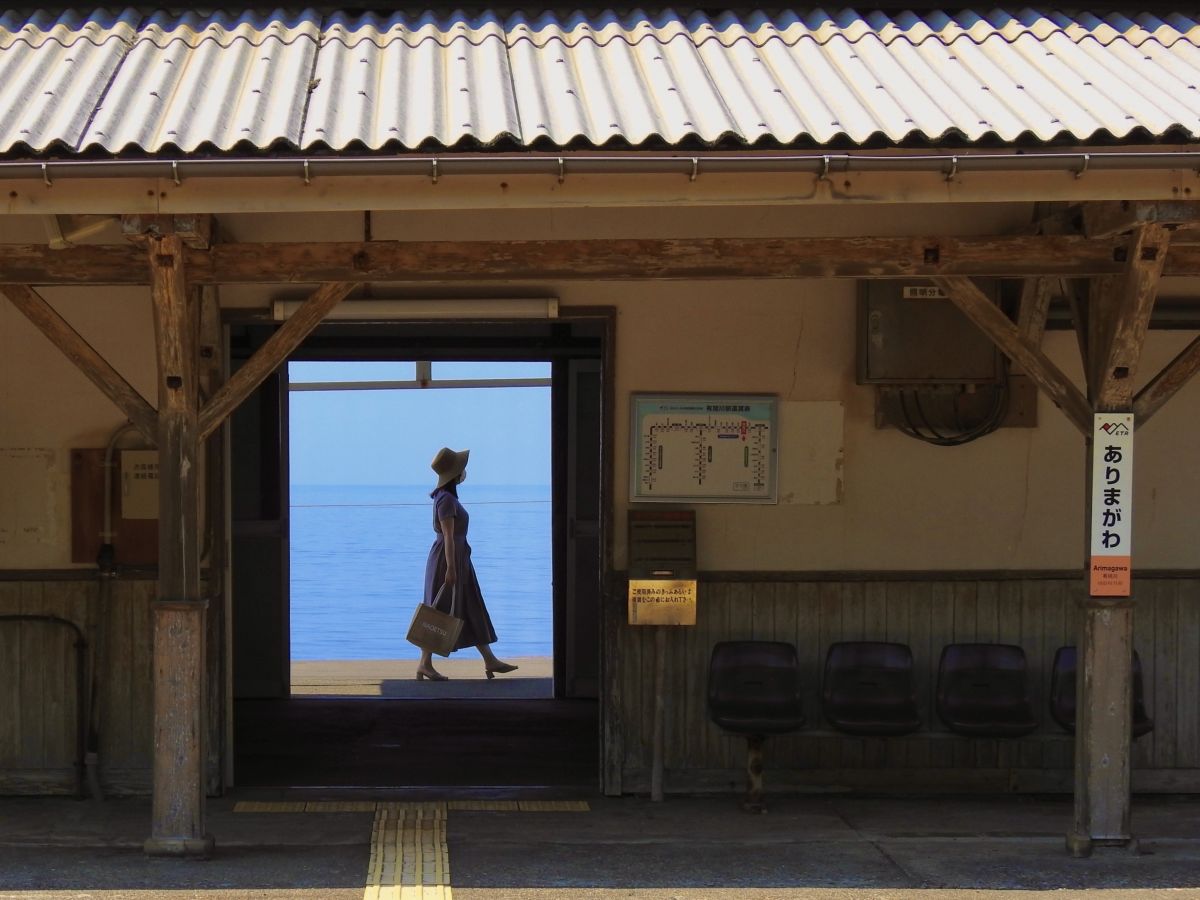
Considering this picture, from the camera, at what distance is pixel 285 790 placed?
7379mm

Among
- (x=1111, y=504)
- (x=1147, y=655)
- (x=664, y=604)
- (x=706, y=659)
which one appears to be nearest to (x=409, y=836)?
(x=664, y=604)

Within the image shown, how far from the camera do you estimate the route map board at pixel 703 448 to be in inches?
290

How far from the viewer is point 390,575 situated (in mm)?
21219

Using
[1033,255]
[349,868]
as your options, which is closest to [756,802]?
[349,868]

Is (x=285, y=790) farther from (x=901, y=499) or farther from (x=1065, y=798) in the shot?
(x=1065, y=798)

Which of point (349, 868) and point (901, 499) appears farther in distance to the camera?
point (901, 499)

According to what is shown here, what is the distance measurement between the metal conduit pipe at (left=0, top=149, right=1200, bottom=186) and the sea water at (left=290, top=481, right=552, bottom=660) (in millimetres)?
8312

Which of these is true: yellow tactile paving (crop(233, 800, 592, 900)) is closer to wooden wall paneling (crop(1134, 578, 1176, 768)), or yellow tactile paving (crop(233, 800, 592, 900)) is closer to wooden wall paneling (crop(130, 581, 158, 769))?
wooden wall paneling (crop(130, 581, 158, 769))

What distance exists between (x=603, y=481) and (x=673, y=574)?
23.0 inches

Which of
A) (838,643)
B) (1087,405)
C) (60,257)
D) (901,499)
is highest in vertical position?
(60,257)

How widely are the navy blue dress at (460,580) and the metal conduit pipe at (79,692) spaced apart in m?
4.03

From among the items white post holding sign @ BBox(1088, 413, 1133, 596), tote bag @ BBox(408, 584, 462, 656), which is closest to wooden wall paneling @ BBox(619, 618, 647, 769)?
white post holding sign @ BBox(1088, 413, 1133, 596)

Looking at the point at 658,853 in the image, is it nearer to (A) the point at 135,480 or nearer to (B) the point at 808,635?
(B) the point at 808,635

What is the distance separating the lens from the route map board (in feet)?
24.2
